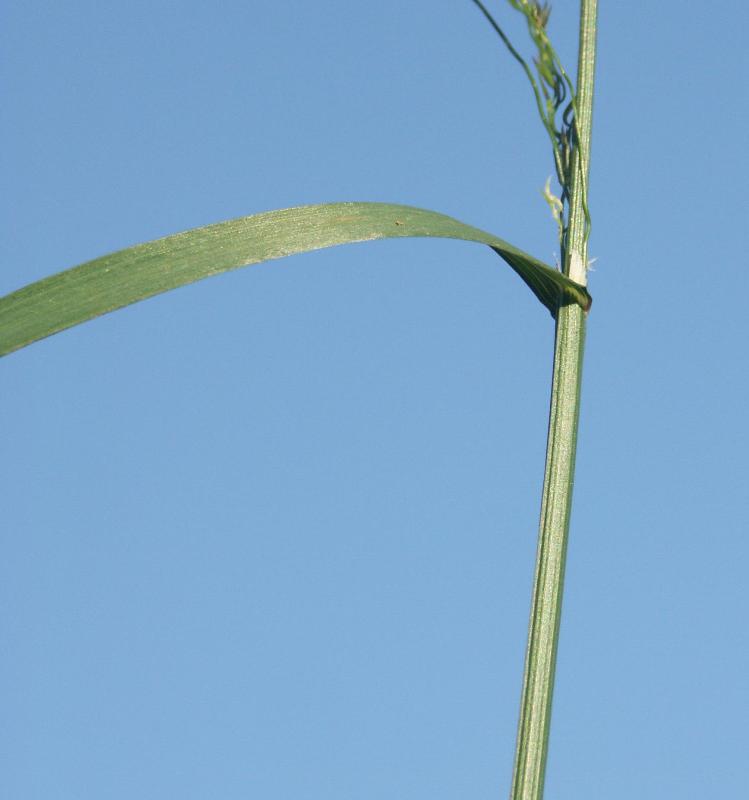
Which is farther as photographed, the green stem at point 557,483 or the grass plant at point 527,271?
the green stem at point 557,483

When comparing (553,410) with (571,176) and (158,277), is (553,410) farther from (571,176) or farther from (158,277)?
(158,277)

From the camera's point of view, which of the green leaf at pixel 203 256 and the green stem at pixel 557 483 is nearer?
the green leaf at pixel 203 256

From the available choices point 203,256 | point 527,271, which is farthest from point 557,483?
point 203,256

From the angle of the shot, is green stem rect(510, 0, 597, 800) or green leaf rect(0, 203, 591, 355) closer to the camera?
green leaf rect(0, 203, 591, 355)

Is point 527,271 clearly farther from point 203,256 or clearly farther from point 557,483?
point 203,256

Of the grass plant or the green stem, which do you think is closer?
the grass plant
